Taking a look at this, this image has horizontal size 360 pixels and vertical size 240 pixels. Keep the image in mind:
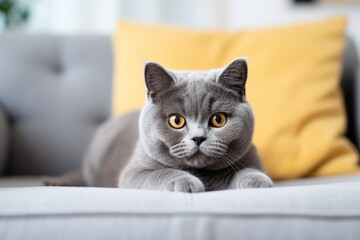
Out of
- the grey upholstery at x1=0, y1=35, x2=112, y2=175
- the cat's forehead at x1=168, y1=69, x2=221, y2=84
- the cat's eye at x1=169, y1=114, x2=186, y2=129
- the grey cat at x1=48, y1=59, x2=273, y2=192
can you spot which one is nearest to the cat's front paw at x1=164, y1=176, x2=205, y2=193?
the grey cat at x1=48, y1=59, x2=273, y2=192

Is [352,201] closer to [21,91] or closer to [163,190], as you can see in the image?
[163,190]

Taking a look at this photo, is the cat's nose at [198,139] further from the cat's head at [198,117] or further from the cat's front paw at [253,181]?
the cat's front paw at [253,181]

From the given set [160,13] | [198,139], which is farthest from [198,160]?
[160,13]

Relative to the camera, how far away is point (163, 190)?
33.1 inches

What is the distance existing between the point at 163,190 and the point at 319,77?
0.83m

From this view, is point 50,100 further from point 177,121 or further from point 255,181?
point 255,181

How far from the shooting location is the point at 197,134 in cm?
83

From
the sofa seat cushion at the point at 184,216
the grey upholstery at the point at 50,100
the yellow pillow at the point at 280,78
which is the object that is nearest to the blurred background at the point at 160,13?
the grey upholstery at the point at 50,100

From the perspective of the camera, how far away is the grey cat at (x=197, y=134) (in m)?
0.86

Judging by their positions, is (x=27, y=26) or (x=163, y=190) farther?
(x=27, y=26)

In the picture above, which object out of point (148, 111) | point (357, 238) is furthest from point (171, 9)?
point (357, 238)

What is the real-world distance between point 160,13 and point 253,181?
1.66m

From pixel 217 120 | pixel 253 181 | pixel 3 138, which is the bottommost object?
pixel 3 138

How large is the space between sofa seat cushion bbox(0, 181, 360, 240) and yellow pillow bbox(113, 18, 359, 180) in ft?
2.01
